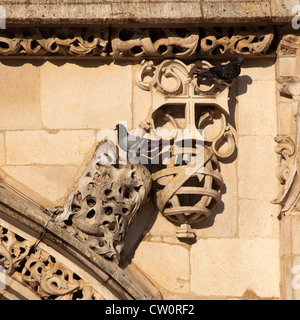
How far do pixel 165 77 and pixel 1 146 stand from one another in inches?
46.6

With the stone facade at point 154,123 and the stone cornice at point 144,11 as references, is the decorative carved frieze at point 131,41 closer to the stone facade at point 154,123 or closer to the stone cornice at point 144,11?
the stone facade at point 154,123

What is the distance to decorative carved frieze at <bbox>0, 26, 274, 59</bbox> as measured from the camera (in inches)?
406

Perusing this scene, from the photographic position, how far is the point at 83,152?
1031 centimetres

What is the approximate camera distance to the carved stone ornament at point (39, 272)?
10.0 metres

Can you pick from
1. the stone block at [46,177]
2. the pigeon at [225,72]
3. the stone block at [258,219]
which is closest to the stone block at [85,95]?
the stone block at [46,177]

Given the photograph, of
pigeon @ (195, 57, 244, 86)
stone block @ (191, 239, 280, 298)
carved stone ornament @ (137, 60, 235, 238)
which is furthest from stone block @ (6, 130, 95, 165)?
stone block @ (191, 239, 280, 298)

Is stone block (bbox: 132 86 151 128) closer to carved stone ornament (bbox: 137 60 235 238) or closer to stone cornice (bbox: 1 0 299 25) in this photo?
carved stone ornament (bbox: 137 60 235 238)

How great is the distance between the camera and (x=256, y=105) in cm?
1046

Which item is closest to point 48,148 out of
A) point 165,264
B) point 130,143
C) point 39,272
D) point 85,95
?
point 85,95

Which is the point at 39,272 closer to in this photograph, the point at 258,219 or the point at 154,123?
the point at 154,123

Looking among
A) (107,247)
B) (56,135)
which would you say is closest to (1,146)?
(56,135)

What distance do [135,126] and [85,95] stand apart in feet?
1.30

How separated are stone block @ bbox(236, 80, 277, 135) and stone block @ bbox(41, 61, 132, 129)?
75cm

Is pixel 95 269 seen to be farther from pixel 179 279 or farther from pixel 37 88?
pixel 37 88
